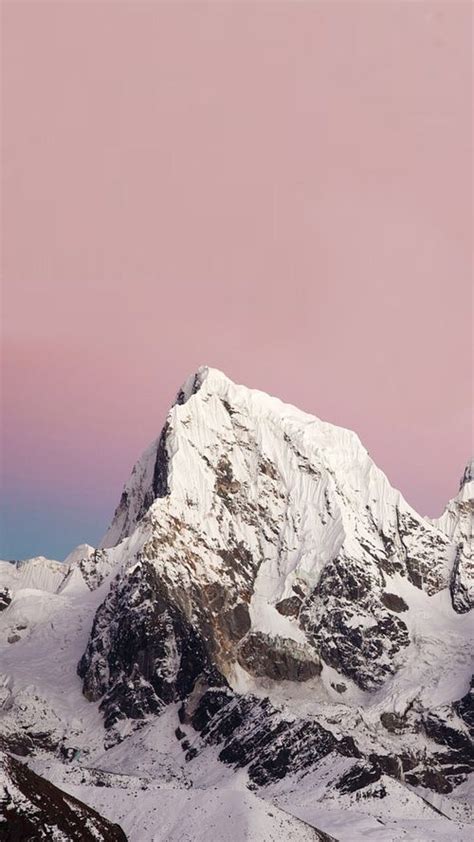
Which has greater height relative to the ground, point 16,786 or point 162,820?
point 16,786

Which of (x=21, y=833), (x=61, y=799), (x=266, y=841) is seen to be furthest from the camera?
(x=266, y=841)

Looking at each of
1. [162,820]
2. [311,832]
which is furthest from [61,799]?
[311,832]

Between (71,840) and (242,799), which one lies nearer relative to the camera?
(71,840)

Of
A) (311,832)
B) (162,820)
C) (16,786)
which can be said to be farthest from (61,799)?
(311,832)

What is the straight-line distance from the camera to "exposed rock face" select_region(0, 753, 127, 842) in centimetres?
15262

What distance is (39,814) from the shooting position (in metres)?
156

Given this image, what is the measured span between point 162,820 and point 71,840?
43.9 m

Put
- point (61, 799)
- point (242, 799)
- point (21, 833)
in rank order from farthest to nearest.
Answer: point (242, 799) < point (61, 799) < point (21, 833)

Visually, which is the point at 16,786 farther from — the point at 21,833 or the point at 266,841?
the point at 266,841

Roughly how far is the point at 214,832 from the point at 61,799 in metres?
36.2

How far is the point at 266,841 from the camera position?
184250 millimetres

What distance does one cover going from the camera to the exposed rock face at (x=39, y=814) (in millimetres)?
152625

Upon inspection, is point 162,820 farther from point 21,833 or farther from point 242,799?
point 21,833

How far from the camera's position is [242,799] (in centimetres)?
19950
